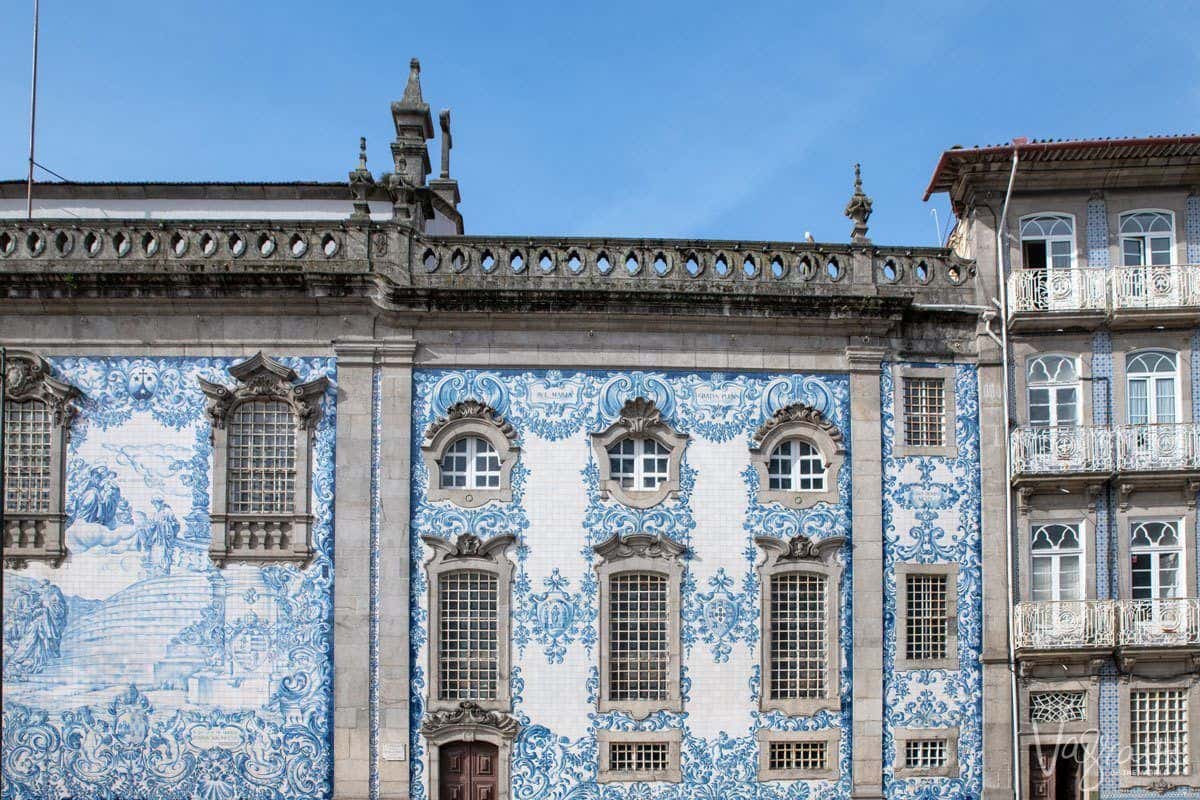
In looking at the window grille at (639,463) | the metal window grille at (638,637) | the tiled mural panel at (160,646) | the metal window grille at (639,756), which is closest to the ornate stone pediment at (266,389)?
the tiled mural panel at (160,646)

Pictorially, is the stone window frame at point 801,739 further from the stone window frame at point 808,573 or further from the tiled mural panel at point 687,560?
the stone window frame at point 808,573

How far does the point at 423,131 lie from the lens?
19.2 m

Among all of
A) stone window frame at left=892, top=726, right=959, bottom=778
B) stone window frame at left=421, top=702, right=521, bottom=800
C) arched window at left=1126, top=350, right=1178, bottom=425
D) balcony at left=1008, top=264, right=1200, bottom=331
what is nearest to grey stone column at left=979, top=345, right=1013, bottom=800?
stone window frame at left=892, top=726, right=959, bottom=778

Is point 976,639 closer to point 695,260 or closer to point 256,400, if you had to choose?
point 695,260

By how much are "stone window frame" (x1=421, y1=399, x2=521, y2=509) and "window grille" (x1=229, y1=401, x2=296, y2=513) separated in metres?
2.17

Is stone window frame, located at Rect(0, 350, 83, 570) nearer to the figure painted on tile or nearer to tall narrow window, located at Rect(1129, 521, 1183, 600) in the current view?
the figure painted on tile

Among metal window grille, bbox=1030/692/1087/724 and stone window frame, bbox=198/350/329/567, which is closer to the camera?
stone window frame, bbox=198/350/329/567

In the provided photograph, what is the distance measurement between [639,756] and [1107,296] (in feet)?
35.0

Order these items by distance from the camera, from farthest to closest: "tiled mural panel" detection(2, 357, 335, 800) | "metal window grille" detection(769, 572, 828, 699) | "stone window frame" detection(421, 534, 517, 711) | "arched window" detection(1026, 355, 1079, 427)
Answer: "arched window" detection(1026, 355, 1079, 427)
"metal window grille" detection(769, 572, 828, 699)
"stone window frame" detection(421, 534, 517, 711)
"tiled mural panel" detection(2, 357, 335, 800)

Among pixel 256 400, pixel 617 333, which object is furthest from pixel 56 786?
pixel 617 333

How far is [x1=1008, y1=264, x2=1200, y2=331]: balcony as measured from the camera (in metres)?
16.3

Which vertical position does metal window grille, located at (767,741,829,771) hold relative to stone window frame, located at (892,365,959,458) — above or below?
below

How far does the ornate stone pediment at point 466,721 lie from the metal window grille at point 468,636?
0.73 ft

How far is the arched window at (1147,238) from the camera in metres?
17.0
